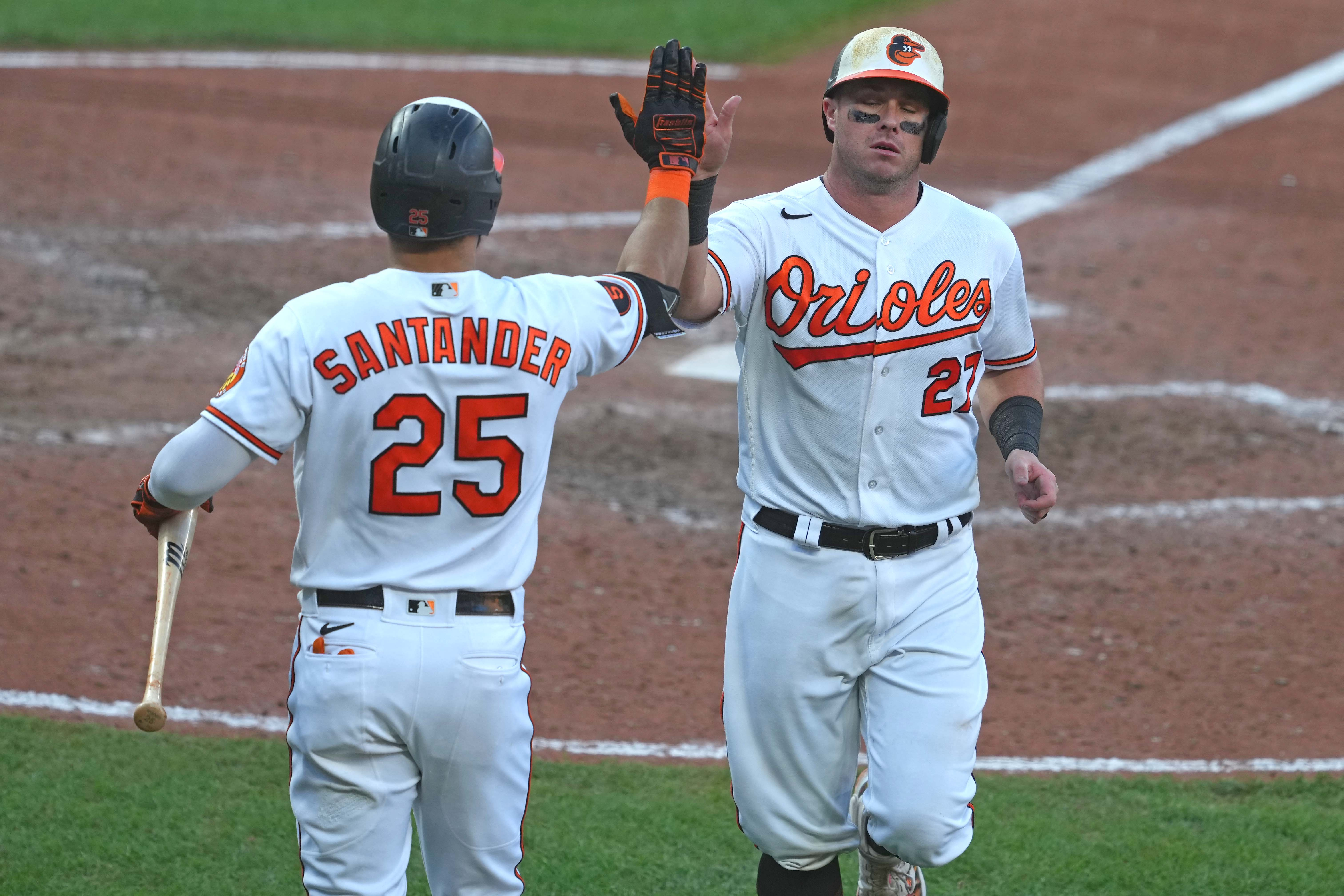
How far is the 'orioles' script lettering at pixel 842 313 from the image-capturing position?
379 cm

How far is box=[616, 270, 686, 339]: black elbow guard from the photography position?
331 centimetres

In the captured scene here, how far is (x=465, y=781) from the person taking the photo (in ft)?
9.99

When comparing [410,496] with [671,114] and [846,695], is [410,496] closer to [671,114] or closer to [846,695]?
[671,114]

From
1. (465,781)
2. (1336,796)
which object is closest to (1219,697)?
(1336,796)

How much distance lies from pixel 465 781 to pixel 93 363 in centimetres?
566

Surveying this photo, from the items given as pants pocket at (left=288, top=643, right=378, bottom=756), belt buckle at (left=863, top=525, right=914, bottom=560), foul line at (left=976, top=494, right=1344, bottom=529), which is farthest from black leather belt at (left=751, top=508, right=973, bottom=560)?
foul line at (left=976, top=494, right=1344, bottom=529)

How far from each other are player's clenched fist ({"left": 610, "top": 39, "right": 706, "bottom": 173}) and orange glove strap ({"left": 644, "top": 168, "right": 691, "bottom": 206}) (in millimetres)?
12

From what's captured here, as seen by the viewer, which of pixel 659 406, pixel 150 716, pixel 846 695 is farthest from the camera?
pixel 659 406

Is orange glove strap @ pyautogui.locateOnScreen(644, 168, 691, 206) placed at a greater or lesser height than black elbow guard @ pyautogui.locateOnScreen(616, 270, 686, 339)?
greater

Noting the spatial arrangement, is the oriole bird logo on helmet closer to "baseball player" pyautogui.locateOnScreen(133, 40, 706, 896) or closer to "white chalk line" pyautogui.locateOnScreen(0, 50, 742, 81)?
"baseball player" pyautogui.locateOnScreen(133, 40, 706, 896)

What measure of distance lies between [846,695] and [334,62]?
37.4ft

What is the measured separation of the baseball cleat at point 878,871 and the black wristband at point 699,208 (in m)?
1.32

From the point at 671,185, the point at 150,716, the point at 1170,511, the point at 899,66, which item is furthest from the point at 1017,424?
the point at 1170,511

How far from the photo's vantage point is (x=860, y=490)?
380 cm
